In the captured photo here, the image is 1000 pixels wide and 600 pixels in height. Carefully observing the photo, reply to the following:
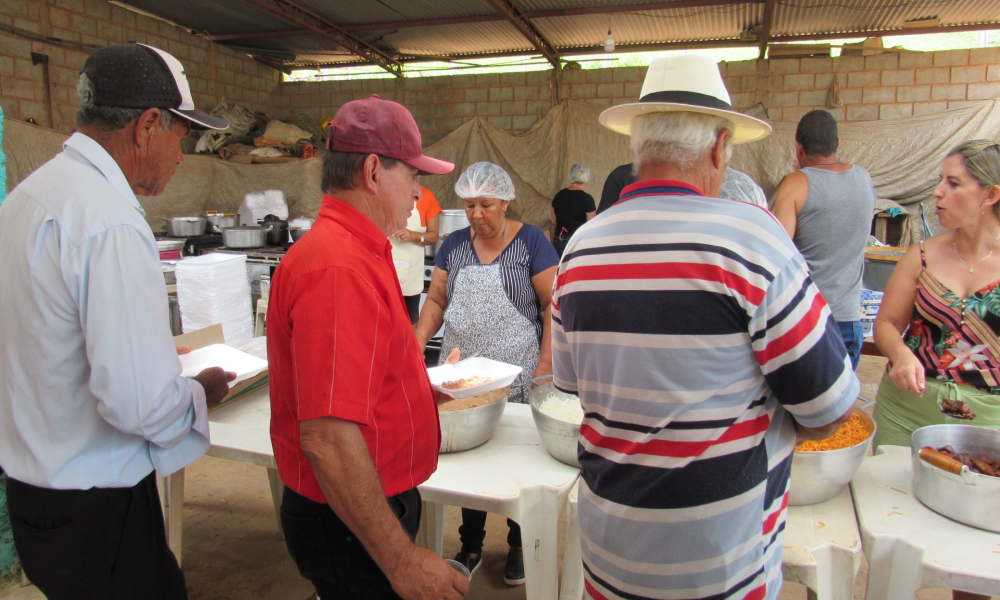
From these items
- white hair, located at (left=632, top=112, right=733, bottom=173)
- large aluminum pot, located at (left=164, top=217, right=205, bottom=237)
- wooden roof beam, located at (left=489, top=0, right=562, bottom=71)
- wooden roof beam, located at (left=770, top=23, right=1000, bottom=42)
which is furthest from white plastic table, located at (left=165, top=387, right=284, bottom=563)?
wooden roof beam, located at (left=770, top=23, right=1000, bottom=42)

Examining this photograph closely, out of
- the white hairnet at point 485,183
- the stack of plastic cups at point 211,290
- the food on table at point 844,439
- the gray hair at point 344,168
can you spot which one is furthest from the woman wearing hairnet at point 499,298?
the stack of plastic cups at point 211,290

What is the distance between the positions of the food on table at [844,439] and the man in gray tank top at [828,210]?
1.38 m

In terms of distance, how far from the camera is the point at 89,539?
1.30 m

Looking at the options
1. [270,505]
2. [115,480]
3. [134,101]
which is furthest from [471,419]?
[270,505]

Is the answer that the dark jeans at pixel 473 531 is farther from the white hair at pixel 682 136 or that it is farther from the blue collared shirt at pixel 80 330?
the white hair at pixel 682 136

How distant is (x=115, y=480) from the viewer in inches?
51.0

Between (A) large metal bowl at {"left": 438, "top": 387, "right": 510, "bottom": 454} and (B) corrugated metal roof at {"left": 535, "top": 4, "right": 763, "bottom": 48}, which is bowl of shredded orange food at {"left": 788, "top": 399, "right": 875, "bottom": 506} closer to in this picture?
(A) large metal bowl at {"left": 438, "top": 387, "right": 510, "bottom": 454}

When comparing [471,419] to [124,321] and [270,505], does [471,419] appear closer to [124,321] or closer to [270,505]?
[124,321]

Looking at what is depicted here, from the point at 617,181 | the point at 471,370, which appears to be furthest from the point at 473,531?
the point at 617,181

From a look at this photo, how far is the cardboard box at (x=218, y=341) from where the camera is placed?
2332 millimetres

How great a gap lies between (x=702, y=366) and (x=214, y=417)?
189 cm

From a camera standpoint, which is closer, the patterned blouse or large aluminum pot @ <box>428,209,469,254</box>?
the patterned blouse

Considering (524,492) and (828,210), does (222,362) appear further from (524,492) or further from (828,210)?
(828,210)

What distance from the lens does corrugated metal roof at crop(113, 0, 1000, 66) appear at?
265 inches
